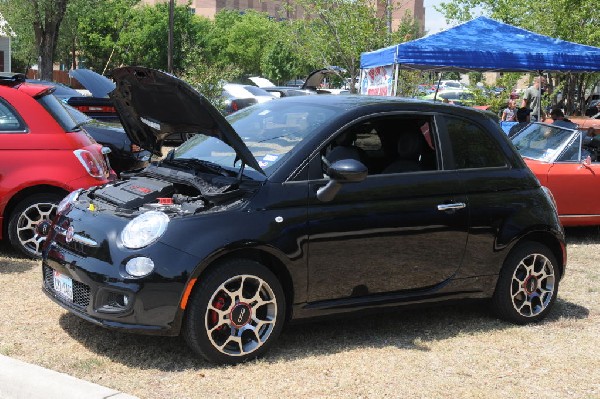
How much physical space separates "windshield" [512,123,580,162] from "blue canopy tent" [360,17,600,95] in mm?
3792

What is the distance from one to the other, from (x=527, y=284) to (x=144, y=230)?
3.04m

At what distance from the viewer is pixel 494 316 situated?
614cm

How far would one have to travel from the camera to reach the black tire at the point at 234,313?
465cm

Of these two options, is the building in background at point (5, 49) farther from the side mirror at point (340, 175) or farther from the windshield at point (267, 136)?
the side mirror at point (340, 175)

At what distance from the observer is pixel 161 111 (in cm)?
532

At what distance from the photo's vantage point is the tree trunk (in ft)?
105

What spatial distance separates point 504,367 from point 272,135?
2184mm

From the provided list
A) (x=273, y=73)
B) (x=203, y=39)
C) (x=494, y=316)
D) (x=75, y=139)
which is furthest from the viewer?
(x=273, y=73)

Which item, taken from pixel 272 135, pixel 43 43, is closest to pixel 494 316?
pixel 272 135

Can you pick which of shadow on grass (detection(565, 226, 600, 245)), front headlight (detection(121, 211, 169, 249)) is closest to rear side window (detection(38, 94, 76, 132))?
front headlight (detection(121, 211, 169, 249))

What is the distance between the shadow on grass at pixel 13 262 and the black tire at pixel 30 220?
0.30ft

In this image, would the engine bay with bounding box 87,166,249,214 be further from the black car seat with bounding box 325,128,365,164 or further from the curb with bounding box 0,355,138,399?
the curb with bounding box 0,355,138,399

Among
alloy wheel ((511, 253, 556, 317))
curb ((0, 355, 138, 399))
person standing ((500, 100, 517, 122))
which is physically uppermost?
person standing ((500, 100, 517, 122))

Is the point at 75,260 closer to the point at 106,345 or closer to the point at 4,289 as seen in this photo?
the point at 106,345
